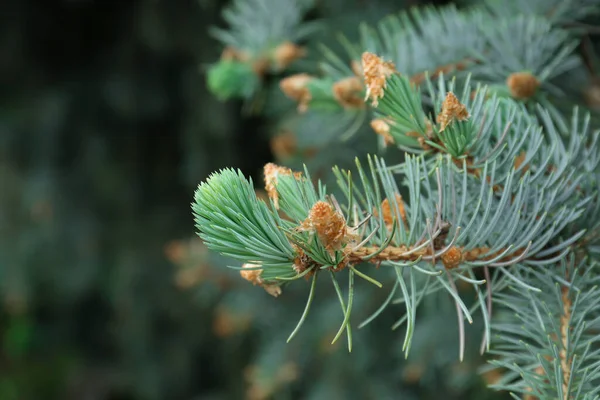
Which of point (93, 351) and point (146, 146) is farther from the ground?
point (146, 146)

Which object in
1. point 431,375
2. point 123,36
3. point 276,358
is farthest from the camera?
point 123,36

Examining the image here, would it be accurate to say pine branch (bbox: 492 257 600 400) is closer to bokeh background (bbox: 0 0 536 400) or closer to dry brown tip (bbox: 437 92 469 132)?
dry brown tip (bbox: 437 92 469 132)

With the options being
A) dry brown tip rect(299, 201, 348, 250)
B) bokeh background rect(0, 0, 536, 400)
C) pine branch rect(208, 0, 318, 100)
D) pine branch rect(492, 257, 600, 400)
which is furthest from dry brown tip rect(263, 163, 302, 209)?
bokeh background rect(0, 0, 536, 400)

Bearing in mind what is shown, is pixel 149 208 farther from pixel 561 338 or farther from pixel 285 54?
pixel 561 338

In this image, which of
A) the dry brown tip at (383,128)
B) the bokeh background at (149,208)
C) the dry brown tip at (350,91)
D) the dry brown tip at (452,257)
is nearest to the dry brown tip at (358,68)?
the dry brown tip at (350,91)

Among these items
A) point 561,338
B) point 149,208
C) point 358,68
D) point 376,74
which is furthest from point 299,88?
point 149,208

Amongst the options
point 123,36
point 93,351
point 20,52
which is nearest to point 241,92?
point 123,36

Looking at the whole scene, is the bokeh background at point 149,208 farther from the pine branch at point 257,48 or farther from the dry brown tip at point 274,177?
the dry brown tip at point 274,177

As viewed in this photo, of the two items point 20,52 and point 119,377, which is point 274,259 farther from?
point 119,377
